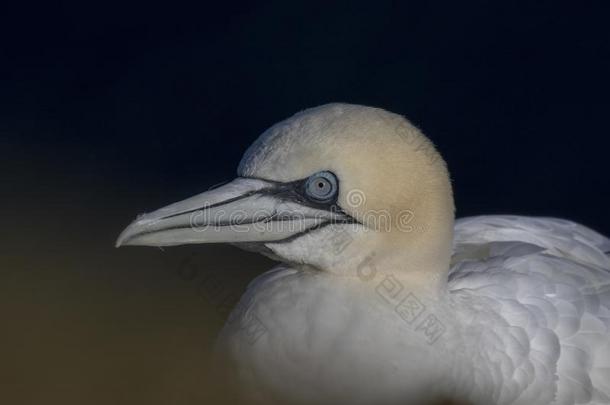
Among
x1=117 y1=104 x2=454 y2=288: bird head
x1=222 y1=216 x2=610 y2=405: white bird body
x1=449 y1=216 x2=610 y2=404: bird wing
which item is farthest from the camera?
x1=449 y1=216 x2=610 y2=404: bird wing

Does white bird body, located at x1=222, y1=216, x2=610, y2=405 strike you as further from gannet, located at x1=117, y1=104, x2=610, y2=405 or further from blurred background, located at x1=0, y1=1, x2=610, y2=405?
blurred background, located at x1=0, y1=1, x2=610, y2=405

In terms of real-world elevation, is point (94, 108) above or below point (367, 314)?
above

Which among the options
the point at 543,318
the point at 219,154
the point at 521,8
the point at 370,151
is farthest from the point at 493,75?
the point at 370,151

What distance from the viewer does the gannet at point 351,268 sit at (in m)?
3.41

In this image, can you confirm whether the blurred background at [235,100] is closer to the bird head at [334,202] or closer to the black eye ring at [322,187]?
the bird head at [334,202]

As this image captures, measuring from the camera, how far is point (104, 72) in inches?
267

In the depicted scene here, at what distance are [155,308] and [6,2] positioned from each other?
2948 mm

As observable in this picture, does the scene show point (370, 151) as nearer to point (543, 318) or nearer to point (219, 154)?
point (543, 318)

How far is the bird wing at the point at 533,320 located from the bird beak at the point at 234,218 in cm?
73

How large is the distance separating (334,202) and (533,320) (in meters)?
1.05

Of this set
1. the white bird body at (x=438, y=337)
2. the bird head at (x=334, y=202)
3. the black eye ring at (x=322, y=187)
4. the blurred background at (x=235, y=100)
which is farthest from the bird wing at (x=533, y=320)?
the blurred background at (x=235, y=100)

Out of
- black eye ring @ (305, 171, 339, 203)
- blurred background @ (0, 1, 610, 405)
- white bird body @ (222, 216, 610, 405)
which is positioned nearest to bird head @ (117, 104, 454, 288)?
black eye ring @ (305, 171, 339, 203)

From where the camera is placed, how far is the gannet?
3.41 m

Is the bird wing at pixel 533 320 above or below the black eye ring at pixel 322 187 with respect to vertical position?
below
